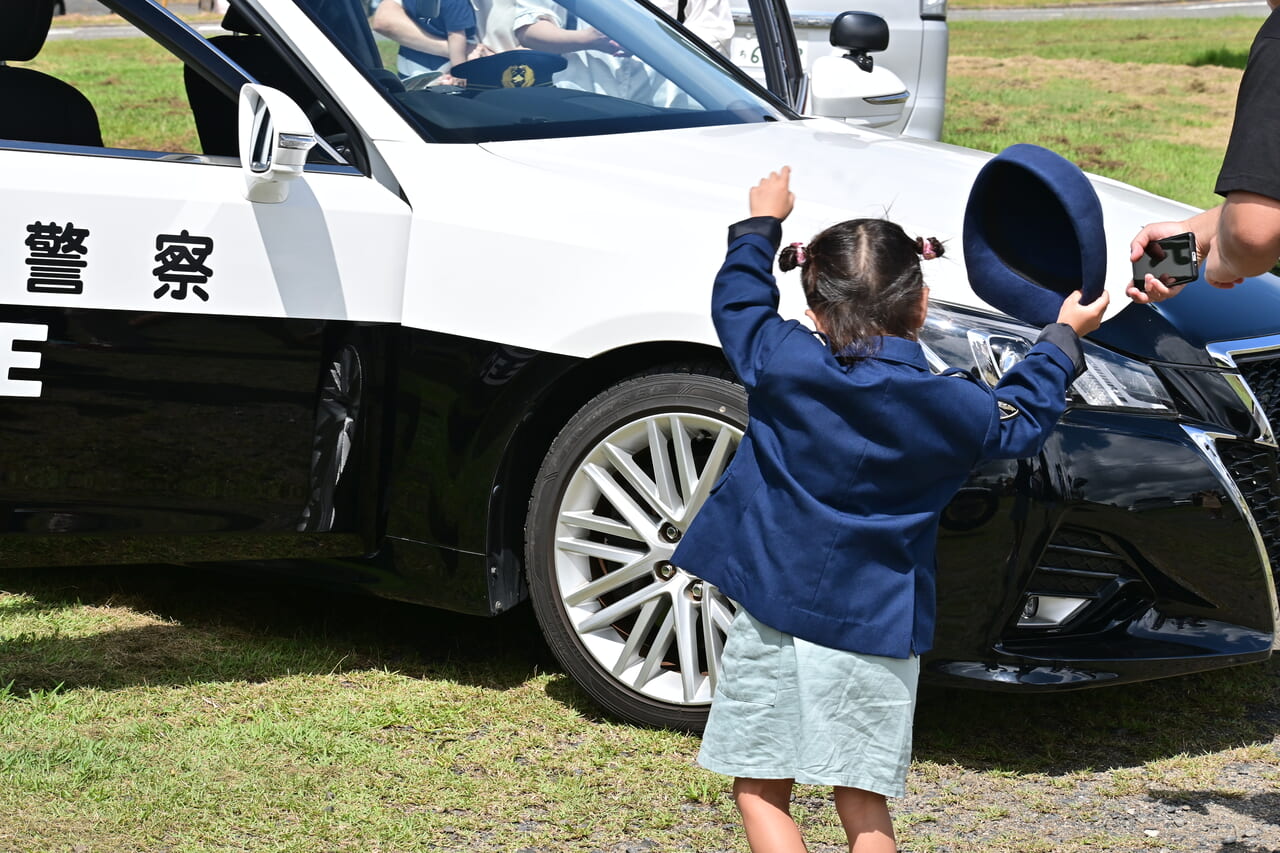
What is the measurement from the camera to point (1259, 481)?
3309 millimetres

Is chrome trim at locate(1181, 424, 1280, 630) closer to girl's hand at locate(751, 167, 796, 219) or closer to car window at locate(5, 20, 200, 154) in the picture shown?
girl's hand at locate(751, 167, 796, 219)

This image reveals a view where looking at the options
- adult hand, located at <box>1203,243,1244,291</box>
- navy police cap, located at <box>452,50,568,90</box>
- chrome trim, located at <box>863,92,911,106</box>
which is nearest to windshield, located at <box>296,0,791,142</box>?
navy police cap, located at <box>452,50,568,90</box>

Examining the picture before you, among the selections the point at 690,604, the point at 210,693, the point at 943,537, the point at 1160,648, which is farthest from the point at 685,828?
the point at 210,693

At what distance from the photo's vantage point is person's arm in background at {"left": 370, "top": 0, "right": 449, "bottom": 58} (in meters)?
4.08

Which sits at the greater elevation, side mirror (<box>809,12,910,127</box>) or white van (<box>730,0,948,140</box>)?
side mirror (<box>809,12,910,127</box>)

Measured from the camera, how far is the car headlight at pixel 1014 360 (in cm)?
321

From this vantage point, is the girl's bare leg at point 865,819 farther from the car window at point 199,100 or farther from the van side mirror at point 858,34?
the van side mirror at point 858,34

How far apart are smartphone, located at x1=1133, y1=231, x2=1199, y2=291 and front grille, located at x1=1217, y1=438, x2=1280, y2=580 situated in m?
0.76

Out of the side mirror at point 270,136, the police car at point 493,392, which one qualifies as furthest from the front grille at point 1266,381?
the side mirror at point 270,136

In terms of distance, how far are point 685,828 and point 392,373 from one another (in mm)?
1174

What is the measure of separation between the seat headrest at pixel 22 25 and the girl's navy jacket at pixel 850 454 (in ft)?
7.73

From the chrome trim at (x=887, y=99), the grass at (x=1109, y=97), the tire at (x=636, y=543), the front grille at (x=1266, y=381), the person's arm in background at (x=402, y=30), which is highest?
the person's arm in background at (x=402, y=30)

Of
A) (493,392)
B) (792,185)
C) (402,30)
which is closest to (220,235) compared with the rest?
(493,392)

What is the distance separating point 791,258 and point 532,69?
2.06m
